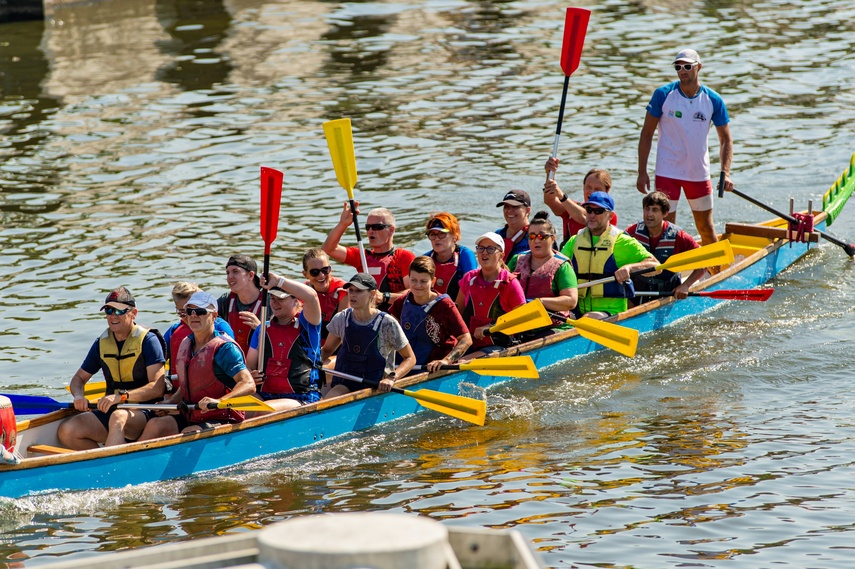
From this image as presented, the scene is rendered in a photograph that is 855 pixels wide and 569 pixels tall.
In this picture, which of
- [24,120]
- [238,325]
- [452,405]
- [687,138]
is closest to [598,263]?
[687,138]

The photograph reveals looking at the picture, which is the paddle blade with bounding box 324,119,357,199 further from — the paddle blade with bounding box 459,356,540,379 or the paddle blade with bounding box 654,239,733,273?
the paddle blade with bounding box 654,239,733,273

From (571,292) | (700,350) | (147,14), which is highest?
(147,14)

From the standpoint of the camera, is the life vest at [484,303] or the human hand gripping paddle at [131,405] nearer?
the human hand gripping paddle at [131,405]

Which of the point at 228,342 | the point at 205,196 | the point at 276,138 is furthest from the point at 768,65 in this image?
the point at 228,342

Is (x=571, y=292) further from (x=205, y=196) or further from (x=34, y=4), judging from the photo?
(x=34, y=4)

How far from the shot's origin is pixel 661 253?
11.7 meters

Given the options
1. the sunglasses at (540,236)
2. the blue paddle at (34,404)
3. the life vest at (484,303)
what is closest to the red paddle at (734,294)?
the sunglasses at (540,236)

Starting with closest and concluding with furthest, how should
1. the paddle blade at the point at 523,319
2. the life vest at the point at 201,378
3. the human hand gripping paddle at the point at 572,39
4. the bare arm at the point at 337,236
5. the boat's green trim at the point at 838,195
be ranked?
the life vest at the point at 201,378 → the paddle blade at the point at 523,319 → the bare arm at the point at 337,236 → the human hand gripping paddle at the point at 572,39 → the boat's green trim at the point at 838,195

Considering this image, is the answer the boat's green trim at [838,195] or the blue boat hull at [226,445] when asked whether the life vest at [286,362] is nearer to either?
the blue boat hull at [226,445]

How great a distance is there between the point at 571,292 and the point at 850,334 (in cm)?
309

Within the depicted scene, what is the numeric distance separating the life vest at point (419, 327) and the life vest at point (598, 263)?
2036 millimetres

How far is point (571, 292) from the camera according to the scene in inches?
420

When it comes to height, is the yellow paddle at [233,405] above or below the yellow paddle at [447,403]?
above

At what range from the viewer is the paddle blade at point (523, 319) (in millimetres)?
9891
